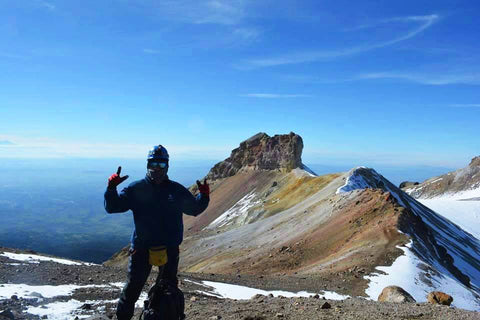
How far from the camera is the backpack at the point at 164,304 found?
23.1ft

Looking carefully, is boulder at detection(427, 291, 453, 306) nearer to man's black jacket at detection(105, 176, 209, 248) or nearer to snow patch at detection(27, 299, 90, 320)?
man's black jacket at detection(105, 176, 209, 248)

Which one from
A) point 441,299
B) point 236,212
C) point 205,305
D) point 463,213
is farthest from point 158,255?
point 463,213

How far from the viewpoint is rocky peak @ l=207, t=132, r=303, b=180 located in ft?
293

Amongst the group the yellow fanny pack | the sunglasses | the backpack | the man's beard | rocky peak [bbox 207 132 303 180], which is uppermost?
rocky peak [bbox 207 132 303 180]

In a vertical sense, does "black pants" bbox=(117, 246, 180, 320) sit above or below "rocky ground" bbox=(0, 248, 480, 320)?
above

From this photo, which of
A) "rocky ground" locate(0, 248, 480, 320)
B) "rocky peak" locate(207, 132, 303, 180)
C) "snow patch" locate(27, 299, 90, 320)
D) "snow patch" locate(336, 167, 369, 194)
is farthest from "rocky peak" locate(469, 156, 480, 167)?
"snow patch" locate(27, 299, 90, 320)

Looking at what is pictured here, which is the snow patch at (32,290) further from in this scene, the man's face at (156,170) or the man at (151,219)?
the man's face at (156,170)

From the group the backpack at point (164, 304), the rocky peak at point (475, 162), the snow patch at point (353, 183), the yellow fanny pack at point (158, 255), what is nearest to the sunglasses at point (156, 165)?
the yellow fanny pack at point (158, 255)

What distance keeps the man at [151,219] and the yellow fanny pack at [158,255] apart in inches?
4.7

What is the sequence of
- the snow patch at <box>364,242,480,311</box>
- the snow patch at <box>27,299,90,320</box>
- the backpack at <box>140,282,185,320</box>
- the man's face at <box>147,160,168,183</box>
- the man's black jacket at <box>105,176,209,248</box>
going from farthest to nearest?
1. the snow patch at <box>364,242,480,311</box>
2. the snow patch at <box>27,299,90,320</box>
3. the man's face at <box>147,160,168,183</box>
4. the man's black jacket at <box>105,176,209,248</box>
5. the backpack at <box>140,282,185,320</box>

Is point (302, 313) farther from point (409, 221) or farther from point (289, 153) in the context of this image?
point (289, 153)

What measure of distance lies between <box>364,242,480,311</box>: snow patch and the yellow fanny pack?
51.5 feet

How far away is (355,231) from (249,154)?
233 ft

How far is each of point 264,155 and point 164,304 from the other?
89.7 meters
